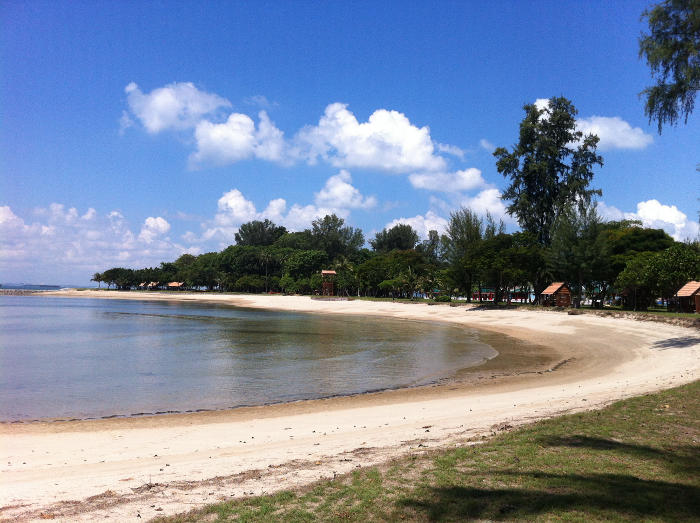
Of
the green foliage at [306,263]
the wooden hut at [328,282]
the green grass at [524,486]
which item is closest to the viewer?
the green grass at [524,486]

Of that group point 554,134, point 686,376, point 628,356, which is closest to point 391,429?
point 686,376

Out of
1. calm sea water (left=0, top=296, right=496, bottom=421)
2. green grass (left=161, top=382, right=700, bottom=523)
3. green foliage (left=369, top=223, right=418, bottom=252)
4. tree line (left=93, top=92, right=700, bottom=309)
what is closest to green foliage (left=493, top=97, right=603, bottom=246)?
tree line (left=93, top=92, right=700, bottom=309)

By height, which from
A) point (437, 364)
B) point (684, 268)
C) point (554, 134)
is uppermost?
point (554, 134)

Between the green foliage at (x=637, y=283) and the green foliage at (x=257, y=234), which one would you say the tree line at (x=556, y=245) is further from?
the green foliage at (x=257, y=234)

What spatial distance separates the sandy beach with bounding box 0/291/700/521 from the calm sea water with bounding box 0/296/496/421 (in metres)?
1.96

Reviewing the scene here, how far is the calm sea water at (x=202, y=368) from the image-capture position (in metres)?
16.1

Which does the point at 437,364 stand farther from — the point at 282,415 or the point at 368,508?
the point at 368,508

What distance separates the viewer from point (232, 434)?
36.1 feet

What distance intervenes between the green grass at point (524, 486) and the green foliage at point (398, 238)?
139 meters

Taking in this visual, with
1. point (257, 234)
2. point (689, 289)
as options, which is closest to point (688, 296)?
point (689, 289)

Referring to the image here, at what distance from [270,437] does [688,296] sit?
140 ft

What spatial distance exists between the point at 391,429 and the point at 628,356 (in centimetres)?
1762

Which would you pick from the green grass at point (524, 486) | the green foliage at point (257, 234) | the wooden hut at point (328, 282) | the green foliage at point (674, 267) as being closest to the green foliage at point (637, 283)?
the green foliage at point (674, 267)

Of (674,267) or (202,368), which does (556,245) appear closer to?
(674,267)
